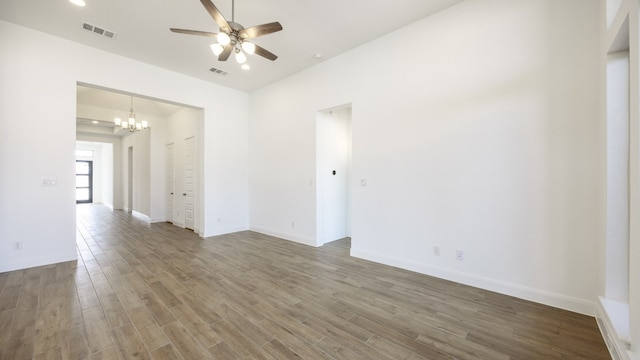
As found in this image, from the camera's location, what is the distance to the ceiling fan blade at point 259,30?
2545mm

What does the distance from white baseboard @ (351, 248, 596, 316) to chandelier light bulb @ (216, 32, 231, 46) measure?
347 cm

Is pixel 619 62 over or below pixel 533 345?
over

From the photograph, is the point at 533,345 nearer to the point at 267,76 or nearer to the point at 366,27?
the point at 366,27

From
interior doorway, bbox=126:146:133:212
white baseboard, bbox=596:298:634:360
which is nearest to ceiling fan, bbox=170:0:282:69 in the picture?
white baseboard, bbox=596:298:634:360

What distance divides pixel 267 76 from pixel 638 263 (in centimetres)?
551

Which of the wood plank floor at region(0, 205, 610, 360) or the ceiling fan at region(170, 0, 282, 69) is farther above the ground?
the ceiling fan at region(170, 0, 282, 69)

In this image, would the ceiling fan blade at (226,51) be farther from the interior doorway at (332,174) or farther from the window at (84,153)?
the window at (84,153)

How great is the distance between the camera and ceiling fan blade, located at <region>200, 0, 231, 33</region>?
2247 mm

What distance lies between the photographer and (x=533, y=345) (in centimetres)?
192

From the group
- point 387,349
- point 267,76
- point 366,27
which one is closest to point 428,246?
point 387,349

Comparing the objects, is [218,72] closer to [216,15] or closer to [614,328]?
[216,15]

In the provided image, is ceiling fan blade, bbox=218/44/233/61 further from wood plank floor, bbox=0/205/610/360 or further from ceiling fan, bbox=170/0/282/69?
wood plank floor, bbox=0/205/610/360

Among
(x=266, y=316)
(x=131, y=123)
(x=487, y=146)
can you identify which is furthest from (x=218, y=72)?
(x=487, y=146)

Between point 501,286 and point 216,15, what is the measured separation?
→ 4.18 metres
